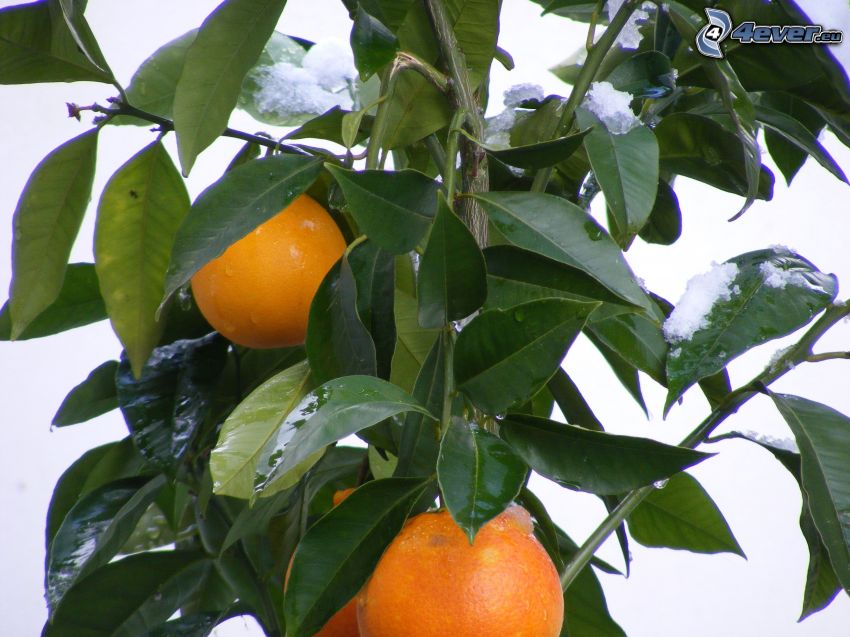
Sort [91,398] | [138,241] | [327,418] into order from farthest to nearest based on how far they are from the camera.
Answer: [91,398] → [138,241] → [327,418]

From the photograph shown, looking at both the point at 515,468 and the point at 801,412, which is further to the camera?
the point at 801,412

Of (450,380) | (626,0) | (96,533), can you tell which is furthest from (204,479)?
(626,0)

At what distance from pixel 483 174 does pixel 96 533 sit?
0.35 m

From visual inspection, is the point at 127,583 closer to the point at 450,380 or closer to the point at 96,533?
the point at 96,533

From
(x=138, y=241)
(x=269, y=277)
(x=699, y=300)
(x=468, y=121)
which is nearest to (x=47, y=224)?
(x=138, y=241)

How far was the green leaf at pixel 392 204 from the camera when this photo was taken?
37 centimetres

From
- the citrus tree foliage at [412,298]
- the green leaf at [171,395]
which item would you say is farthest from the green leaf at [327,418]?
the green leaf at [171,395]

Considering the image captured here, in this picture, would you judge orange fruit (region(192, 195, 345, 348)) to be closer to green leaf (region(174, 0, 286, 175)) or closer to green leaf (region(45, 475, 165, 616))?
green leaf (region(174, 0, 286, 175))

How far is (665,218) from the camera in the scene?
0.59 metres

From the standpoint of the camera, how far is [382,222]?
0.38m

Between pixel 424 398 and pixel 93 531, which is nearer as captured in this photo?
pixel 424 398

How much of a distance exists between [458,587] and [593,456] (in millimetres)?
78

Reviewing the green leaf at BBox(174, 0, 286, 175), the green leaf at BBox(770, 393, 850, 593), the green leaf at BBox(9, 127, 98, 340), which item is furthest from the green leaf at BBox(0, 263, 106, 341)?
the green leaf at BBox(770, 393, 850, 593)

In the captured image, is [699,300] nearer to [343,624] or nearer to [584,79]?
[584,79]
